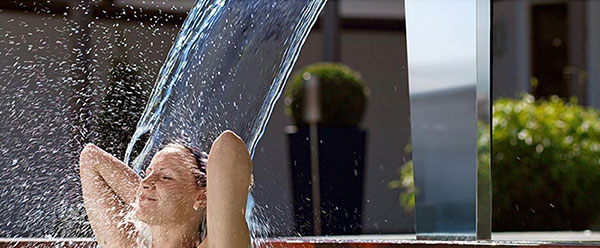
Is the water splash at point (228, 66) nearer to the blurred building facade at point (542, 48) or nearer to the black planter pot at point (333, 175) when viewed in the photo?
the black planter pot at point (333, 175)

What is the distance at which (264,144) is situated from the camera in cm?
684

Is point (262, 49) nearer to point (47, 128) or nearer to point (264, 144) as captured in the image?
point (47, 128)

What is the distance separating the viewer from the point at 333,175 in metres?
5.45

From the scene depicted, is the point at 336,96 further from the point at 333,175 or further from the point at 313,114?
the point at 333,175

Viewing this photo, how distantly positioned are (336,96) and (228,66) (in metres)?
3.85

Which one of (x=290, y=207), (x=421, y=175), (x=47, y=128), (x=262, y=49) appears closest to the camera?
(x=421, y=175)

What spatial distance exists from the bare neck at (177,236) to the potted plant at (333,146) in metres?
2.93

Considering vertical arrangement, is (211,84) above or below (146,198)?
above

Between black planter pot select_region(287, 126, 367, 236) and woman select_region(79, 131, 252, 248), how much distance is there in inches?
96.9

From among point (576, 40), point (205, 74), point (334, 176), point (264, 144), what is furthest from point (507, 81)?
point (205, 74)

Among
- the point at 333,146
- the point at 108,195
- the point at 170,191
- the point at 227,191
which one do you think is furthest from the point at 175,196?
the point at 333,146

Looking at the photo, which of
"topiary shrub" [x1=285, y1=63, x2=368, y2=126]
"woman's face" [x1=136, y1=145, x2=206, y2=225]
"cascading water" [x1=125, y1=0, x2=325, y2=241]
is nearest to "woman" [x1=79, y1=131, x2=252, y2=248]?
"woman's face" [x1=136, y1=145, x2=206, y2=225]

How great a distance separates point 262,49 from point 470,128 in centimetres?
50

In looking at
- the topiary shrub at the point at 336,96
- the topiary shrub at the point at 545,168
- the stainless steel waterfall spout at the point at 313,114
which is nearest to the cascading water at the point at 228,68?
the topiary shrub at the point at 545,168
